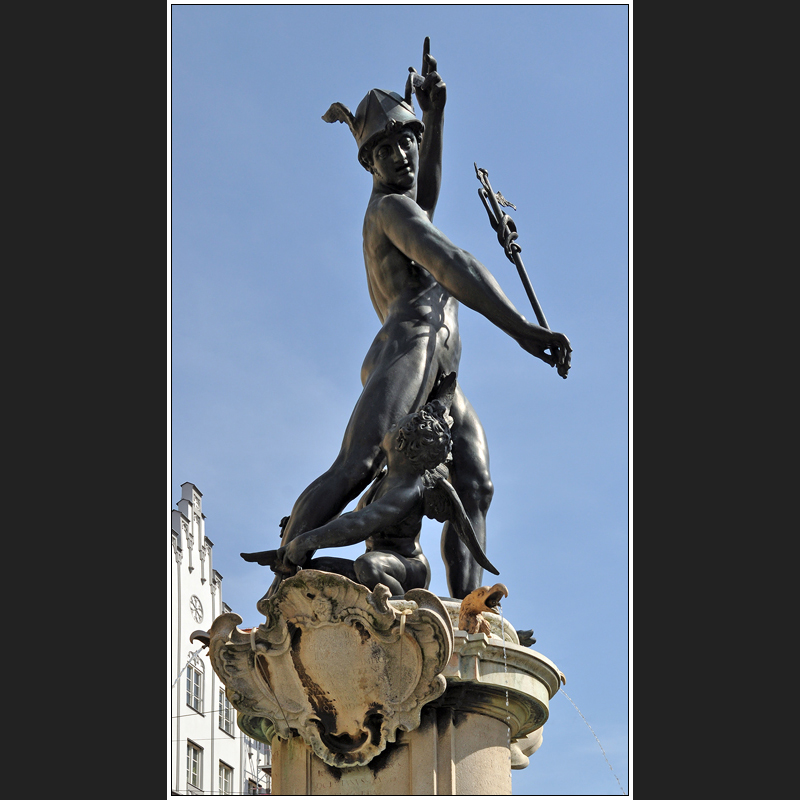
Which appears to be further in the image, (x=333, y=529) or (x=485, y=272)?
(x=485, y=272)

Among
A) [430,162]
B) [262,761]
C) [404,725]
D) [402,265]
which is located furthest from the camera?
[262,761]

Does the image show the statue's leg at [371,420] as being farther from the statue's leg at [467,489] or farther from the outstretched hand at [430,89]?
the outstretched hand at [430,89]

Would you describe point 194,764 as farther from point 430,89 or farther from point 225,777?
point 430,89

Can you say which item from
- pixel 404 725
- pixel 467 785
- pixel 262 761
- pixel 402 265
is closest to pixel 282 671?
pixel 404 725

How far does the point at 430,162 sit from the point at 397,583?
3.65m

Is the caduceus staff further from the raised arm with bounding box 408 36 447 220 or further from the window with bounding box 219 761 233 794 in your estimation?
the window with bounding box 219 761 233 794

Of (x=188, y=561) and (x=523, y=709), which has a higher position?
(x=188, y=561)

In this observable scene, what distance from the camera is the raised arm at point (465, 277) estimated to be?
7425 mm

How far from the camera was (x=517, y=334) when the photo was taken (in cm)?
748

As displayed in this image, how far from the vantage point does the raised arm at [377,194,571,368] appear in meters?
7.42

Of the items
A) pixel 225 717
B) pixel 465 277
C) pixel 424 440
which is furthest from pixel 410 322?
pixel 225 717

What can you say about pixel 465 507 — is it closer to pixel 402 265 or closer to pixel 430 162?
pixel 402 265

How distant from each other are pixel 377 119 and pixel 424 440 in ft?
9.25

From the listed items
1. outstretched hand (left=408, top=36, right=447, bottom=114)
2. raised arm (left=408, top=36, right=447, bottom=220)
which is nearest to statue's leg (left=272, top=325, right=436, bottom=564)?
raised arm (left=408, top=36, right=447, bottom=220)
